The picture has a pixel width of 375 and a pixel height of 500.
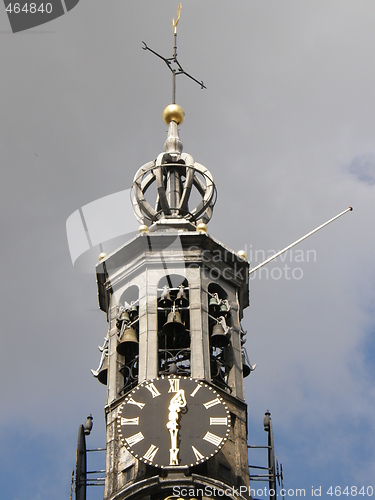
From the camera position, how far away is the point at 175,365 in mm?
49812

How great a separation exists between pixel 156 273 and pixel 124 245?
5.32 feet

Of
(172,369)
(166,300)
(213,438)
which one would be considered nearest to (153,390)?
(172,369)

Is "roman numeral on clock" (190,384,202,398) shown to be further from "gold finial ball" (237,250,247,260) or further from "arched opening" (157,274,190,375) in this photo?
"gold finial ball" (237,250,247,260)

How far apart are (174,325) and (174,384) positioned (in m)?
3.41

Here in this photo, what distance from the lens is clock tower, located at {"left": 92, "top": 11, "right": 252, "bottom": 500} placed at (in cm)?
4631

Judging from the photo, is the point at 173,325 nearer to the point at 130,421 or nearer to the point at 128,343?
the point at 128,343

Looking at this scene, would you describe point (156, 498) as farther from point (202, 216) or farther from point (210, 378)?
point (202, 216)

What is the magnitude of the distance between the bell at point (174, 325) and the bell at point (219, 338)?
3.34 ft

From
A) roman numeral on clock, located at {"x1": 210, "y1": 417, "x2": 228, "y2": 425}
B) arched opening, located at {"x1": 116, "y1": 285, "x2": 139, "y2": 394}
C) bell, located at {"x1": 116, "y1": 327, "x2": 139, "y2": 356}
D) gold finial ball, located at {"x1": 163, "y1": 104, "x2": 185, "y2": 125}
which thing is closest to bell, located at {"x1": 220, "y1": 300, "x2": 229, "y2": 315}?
arched opening, located at {"x1": 116, "y1": 285, "x2": 139, "y2": 394}

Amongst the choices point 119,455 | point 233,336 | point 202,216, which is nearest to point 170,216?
point 202,216

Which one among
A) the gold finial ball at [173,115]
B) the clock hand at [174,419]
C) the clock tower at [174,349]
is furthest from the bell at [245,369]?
the gold finial ball at [173,115]

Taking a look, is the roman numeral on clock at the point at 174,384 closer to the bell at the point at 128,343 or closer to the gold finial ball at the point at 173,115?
the bell at the point at 128,343

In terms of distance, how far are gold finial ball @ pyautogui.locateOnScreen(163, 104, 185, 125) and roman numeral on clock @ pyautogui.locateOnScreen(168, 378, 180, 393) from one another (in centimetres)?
1512

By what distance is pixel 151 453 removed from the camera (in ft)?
151
